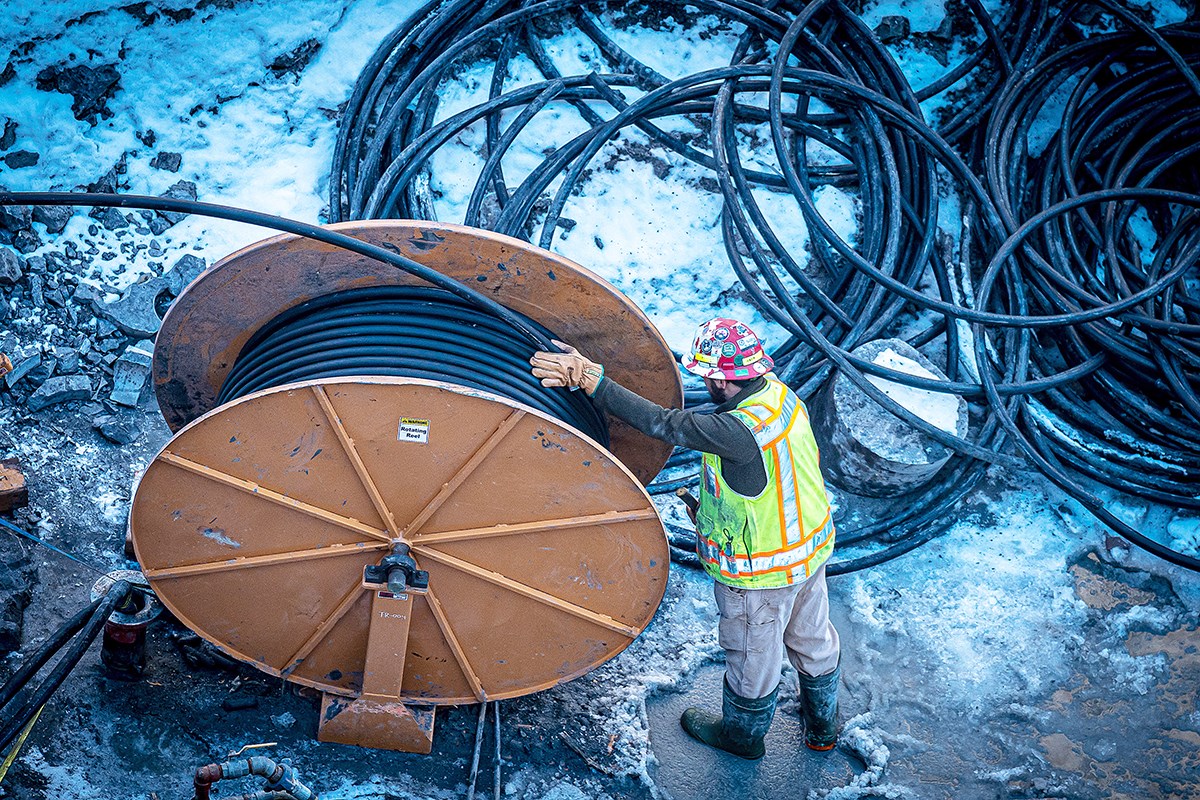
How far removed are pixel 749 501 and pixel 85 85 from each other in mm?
4864

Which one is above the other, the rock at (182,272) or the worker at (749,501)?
the rock at (182,272)

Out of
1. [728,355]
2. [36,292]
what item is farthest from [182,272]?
[728,355]

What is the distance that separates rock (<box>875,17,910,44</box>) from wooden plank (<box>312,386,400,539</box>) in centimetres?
508

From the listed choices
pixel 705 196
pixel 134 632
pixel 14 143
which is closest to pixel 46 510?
pixel 134 632

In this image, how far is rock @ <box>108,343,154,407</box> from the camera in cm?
558

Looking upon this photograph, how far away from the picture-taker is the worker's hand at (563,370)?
12.5 feet

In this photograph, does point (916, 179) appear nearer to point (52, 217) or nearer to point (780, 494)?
point (780, 494)

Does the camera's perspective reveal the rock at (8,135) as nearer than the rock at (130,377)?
No

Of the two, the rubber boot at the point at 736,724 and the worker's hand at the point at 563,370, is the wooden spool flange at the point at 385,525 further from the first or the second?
the rubber boot at the point at 736,724

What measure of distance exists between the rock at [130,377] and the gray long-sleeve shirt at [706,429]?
2995 millimetres

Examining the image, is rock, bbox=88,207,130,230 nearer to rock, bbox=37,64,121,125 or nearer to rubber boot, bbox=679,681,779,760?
rock, bbox=37,64,121,125

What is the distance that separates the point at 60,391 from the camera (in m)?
5.45

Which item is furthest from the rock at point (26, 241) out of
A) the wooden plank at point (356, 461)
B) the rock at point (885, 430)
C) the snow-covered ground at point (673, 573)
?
the rock at point (885, 430)

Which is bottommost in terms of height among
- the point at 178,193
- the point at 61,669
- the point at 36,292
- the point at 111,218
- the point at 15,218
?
the point at 61,669
